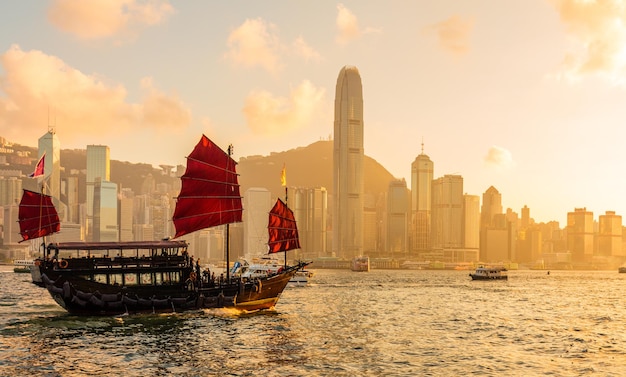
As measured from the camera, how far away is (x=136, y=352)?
126 ft

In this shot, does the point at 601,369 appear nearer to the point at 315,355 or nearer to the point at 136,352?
the point at 315,355

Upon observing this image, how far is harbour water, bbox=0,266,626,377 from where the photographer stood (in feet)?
115

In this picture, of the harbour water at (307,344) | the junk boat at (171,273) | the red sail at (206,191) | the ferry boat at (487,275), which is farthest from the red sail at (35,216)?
the ferry boat at (487,275)

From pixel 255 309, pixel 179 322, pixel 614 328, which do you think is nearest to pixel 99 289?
pixel 179 322

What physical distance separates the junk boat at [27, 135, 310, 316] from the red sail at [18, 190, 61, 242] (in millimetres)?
12818

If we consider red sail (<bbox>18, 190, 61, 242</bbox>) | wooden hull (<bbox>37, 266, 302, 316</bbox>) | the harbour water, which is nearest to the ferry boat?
the harbour water

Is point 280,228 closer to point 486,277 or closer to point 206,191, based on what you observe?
point 206,191

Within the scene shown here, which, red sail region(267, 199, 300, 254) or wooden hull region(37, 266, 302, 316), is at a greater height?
red sail region(267, 199, 300, 254)

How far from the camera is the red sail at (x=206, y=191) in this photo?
5978 cm

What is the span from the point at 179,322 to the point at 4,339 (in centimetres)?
1300

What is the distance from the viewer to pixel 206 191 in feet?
199

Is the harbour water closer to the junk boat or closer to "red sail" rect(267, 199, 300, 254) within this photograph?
the junk boat

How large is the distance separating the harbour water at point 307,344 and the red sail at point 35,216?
25.3 ft

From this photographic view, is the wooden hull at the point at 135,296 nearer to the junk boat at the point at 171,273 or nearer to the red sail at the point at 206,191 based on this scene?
the junk boat at the point at 171,273
